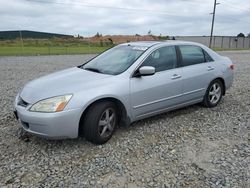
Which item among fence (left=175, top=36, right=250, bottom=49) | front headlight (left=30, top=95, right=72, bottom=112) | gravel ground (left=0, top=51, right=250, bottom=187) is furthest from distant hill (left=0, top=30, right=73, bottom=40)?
front headlight (left=30, top=95, right=72, bottom=112)

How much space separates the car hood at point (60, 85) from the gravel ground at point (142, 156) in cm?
72

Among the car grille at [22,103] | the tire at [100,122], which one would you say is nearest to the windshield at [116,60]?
the tire at [100,122]

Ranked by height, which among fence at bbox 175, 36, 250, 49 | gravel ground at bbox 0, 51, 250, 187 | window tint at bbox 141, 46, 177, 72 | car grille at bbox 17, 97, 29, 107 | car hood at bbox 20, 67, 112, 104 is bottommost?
fence at bbox 175, 36, 250, 49

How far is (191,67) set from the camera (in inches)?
214

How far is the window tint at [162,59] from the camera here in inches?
190

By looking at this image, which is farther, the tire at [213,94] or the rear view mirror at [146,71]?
the tire at [213,94]

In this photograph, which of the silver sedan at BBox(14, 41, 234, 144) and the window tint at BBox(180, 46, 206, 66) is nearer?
the silver sedan at BBox(14, 41, 234, 144)

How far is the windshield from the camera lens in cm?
464

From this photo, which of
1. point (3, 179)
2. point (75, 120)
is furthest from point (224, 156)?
point (3, 179)

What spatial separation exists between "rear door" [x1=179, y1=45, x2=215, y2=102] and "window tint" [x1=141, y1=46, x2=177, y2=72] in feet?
0.75

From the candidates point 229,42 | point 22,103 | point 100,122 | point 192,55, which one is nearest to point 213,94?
point 192,55

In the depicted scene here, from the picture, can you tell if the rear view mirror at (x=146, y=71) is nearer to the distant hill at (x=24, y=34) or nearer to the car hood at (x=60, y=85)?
the car hood at (x=60, y=85)

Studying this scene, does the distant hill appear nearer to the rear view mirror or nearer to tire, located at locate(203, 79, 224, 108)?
tire, located at locate(203, 79, 224, 108)

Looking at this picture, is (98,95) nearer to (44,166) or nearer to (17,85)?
(44,166)
